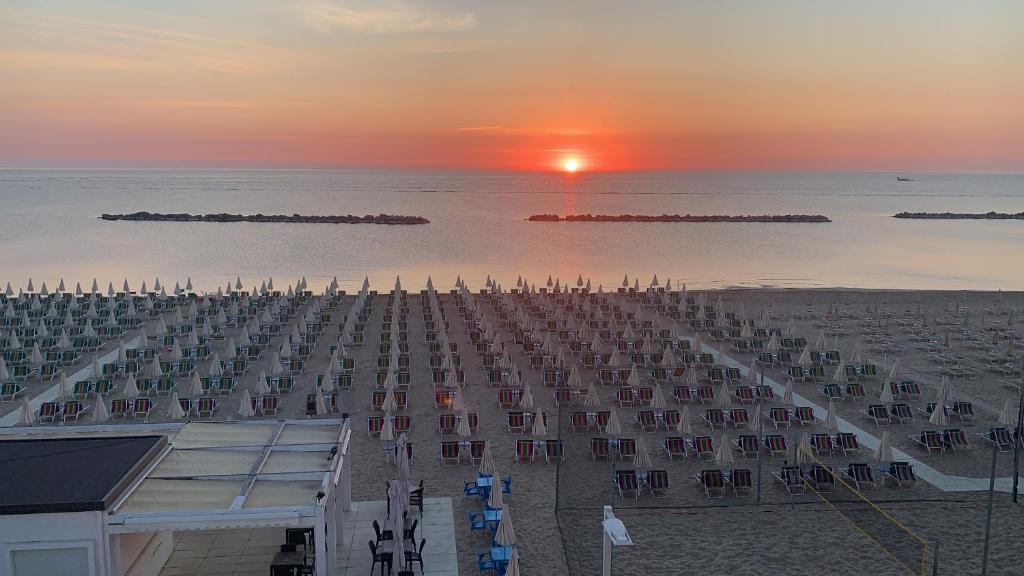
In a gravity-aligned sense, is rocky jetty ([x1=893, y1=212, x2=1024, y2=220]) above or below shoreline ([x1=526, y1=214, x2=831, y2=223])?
above

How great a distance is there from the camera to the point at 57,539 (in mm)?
8258

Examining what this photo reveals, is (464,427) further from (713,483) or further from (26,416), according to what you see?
(26,416)

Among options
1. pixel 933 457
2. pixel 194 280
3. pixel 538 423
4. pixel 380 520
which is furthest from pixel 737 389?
pixel 194 280

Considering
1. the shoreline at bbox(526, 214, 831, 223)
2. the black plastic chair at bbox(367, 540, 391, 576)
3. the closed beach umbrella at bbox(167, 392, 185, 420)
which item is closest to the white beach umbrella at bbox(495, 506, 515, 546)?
the black plastic chair at bbox(367, 540, 391, 576)

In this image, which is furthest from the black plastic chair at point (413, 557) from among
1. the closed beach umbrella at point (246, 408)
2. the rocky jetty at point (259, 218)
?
the rocky jetty at point (259, 218)

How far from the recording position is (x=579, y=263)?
52.4 metres

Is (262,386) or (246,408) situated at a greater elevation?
(262,386)

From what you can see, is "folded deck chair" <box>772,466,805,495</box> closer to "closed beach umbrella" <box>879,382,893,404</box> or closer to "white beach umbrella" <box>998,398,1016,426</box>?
"white beach umbrella" <box>998,398,1016,426</box>

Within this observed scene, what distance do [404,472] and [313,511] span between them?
2338mm

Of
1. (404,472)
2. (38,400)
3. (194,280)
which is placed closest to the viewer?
(404,472)

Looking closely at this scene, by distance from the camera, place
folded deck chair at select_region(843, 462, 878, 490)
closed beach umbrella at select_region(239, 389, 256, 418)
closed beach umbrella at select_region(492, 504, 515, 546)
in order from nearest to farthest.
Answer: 1. closed beach umbrella at select_region(492, 504, 515, 546)
2. folded deck chair at select_region(843, 462, 878, 490)
3. closed beach umbrella at select_region(239, 389, 256, 418)

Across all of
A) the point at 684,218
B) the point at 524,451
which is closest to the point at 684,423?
the point at 524,451

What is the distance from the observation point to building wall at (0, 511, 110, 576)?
8.14 m

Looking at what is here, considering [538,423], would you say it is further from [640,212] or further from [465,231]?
[640,212]
